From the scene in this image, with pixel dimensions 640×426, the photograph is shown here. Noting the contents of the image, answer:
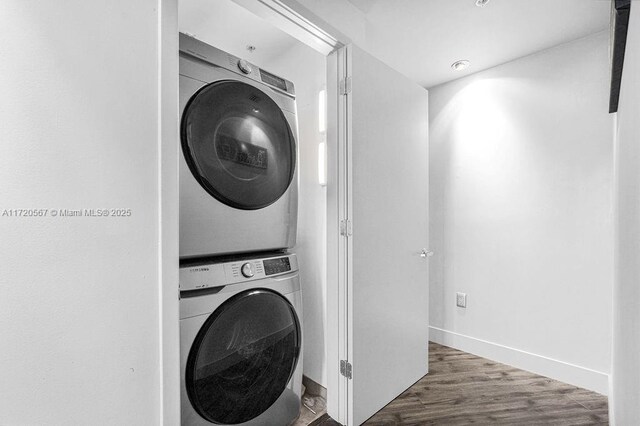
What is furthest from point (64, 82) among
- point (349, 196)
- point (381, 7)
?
point (381, 7)

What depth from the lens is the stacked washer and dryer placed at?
50.3 inches

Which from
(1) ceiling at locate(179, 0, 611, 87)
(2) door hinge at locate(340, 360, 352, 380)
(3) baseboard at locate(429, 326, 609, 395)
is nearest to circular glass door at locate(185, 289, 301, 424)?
(2) door hinge at locate(340, 360, 352, 380)

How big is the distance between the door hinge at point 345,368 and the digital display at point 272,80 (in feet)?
5.02

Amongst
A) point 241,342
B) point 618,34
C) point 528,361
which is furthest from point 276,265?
point 528,361

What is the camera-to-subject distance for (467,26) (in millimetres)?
1993

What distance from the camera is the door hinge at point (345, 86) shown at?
1.69 metres

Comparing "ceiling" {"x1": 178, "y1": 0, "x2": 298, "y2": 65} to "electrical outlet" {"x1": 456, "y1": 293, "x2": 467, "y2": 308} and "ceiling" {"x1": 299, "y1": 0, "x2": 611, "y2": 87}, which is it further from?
"electrical outlet" {"x1": 456, "y1": 293, "x2": 467, "y2": 308}

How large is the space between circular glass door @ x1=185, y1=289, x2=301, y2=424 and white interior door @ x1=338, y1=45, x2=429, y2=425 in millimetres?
359

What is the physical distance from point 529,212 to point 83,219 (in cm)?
271

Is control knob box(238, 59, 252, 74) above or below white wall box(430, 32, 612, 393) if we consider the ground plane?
above

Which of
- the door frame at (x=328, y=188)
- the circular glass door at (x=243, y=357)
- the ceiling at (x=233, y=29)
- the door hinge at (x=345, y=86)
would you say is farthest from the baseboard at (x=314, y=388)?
the ceiling at (x=233, y=29)

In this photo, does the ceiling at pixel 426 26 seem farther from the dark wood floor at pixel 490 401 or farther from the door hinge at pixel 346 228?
the dark wood floor at pixel 490 401

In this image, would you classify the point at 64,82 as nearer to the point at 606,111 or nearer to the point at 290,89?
the point at 290,89

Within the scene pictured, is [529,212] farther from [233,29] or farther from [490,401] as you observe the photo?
[233,29]
